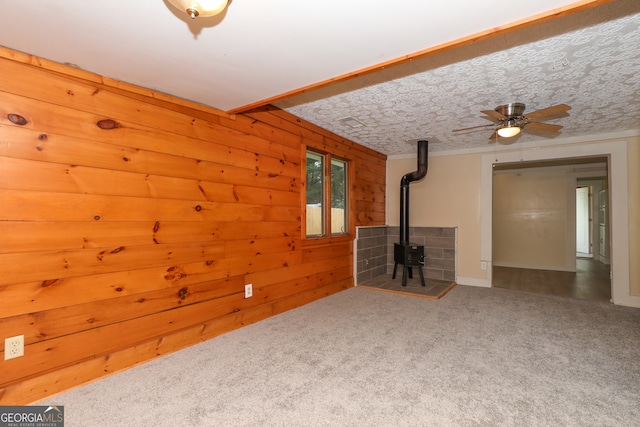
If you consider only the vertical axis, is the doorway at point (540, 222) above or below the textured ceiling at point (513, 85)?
below

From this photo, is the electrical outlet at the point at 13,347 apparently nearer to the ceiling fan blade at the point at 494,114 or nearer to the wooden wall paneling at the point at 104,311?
the wooden wall paneling at the point at 104,311

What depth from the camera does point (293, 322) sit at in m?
3.04

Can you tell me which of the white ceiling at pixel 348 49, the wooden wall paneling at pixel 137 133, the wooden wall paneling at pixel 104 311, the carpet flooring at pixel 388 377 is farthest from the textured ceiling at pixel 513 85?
the carpet flooring at pixel 388 377

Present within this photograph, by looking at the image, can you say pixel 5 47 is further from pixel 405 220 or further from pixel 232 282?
pixel 405 220

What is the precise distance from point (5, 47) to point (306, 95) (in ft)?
6.78

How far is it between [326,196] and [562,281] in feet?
14.7

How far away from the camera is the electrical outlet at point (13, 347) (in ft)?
5.42

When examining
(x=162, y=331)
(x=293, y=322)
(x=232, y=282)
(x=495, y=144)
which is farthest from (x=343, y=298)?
(x=495, y=144)

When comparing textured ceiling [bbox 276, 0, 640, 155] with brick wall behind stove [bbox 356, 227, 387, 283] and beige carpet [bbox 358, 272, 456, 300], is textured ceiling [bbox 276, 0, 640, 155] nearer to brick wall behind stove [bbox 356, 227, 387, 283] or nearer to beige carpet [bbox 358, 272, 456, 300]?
brick wall behind stove [bbox 356, 227, 387, 283]

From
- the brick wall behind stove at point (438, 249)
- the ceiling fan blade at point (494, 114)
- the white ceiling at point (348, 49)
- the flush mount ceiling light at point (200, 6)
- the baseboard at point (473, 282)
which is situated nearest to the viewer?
the flush mount ceiling light at point (200, 6)

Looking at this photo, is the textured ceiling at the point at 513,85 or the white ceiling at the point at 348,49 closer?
the white ceiling at the point at 348,49

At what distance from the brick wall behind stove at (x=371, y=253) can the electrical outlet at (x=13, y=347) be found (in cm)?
373

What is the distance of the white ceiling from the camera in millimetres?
1409

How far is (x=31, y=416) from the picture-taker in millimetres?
1638
